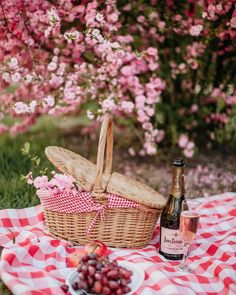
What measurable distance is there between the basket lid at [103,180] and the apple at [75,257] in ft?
0.97

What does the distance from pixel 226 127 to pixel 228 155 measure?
0.33m

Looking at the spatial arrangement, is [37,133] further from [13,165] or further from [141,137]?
[13,165]

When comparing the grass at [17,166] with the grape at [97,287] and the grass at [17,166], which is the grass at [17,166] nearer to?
the grass at [17,166]

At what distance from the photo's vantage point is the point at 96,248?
270 centimetres

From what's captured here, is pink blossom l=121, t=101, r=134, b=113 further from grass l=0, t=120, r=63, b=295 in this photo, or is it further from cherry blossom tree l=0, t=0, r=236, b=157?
grass l=0, t=120, r=63, b=295

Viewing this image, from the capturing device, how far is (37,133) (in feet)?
19.3

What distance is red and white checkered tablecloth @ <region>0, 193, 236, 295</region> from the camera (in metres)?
2.53

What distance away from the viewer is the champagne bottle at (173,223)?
2838 millimetres

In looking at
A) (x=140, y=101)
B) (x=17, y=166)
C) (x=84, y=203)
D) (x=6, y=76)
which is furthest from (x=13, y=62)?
(x=140, y=101)

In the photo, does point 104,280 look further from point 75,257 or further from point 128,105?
point 128,105

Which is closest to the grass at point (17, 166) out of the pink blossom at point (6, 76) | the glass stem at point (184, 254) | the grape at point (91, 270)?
the pink blossom at point (6, 76)

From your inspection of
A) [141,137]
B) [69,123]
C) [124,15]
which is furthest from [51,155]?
[69,123]

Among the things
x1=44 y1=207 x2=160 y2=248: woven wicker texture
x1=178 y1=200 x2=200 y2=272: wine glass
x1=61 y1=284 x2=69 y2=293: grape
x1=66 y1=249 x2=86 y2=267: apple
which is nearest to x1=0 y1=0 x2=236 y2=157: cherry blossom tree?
x1=44 y1=207 x2=160 y2=248: woven wicker texture

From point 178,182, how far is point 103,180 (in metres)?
0.37
